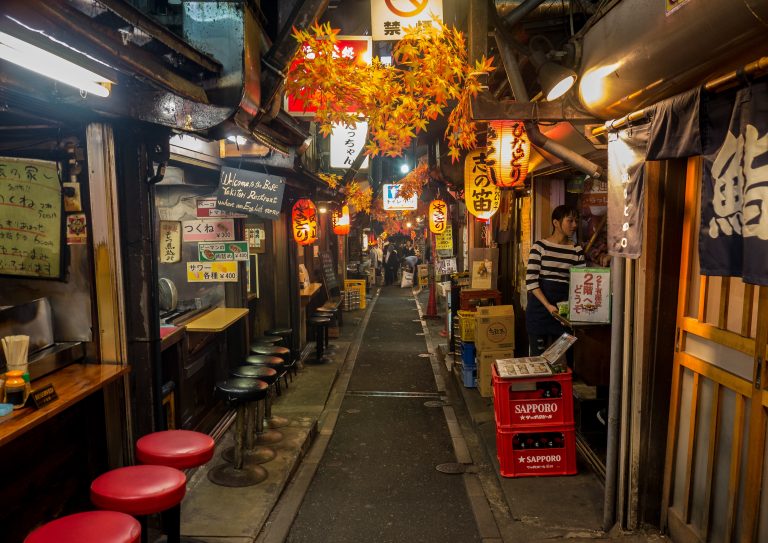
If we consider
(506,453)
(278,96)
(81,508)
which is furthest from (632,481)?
(278,96)

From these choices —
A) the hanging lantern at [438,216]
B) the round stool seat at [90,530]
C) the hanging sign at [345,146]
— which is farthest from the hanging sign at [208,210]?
the hanging lantern at [438,216]

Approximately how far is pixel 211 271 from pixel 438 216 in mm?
11204

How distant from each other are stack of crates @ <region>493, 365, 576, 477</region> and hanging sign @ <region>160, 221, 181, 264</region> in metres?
6.42

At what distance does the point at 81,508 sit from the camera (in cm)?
525

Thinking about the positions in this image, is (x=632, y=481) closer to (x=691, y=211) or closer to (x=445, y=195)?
(x=691, y=211)

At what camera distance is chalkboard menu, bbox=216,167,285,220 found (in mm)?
8461

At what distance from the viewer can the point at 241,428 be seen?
24.3ft

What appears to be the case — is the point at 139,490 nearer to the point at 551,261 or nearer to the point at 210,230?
the point at 210,230

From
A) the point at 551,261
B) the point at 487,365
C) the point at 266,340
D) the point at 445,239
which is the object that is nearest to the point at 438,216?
the point at 445,239

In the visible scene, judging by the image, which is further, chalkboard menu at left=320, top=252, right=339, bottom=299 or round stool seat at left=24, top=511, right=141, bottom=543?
chalkboard menu at left=320, top=252, right=339, bottom=299

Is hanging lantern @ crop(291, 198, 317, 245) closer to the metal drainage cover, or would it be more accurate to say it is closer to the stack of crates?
the metal drainage cover

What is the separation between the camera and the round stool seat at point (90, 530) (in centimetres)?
320

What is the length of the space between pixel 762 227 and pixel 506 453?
4.85 metres

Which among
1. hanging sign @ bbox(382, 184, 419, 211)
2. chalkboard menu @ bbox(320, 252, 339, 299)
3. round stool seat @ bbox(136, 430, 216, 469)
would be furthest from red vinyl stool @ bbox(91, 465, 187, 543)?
hanging sign @ bbox(382, 184, 419, 211)
